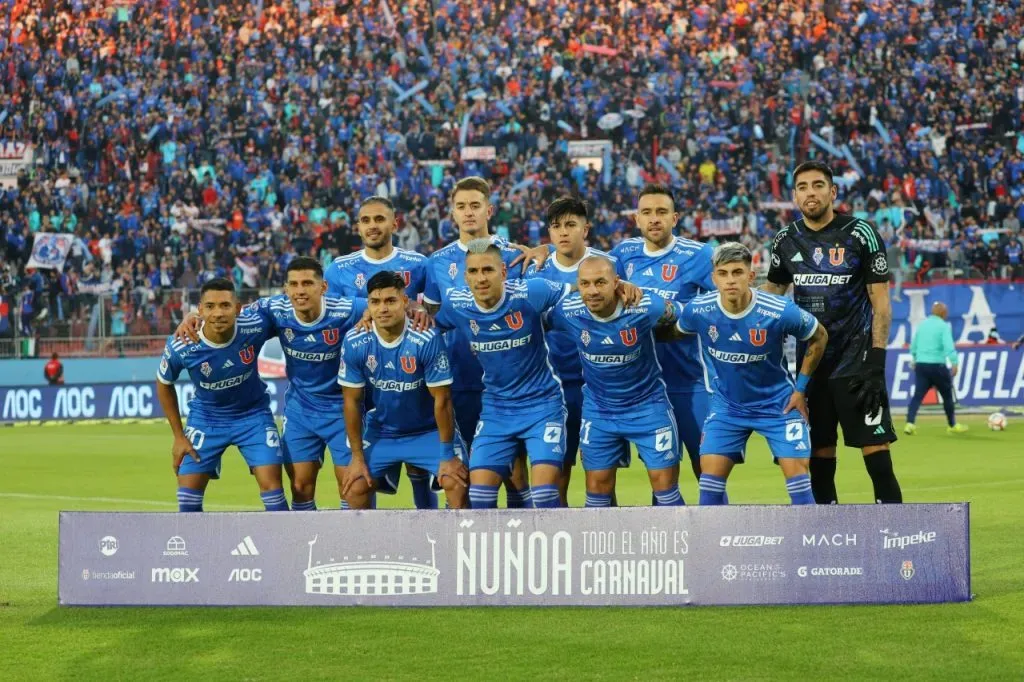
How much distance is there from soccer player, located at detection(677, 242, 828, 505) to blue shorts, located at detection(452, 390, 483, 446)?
1.61 m

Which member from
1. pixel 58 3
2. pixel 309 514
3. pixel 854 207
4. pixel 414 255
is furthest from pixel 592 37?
pixel 309 514

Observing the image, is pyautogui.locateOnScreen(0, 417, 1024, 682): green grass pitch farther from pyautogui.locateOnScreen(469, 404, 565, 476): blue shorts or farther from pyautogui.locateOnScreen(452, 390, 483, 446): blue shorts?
pyautogui.locateOnScreen(452, 390, 483, 446): blue shorts

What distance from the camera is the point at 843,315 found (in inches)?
332

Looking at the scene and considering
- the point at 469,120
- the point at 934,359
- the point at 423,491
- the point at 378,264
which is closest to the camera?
the point at 378,264

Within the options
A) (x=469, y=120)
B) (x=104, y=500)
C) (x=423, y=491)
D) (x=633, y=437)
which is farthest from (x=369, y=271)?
(x=469, y=120)

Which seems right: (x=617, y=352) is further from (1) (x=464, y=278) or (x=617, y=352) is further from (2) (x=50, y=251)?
(2) (x=50, y=251)

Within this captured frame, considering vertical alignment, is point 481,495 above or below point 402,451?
below

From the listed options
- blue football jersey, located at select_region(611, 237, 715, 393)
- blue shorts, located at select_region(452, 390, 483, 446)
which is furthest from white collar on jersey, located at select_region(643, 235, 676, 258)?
blue shorts, located at select_region(452, 390, 483, 446)

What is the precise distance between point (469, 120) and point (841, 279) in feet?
80.2

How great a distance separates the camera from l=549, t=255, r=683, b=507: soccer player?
829 centimetres

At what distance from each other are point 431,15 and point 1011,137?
561 inches

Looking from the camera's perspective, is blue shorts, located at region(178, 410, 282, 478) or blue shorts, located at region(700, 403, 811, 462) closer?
blue shorts, located at region(700, 403, 811, 462)

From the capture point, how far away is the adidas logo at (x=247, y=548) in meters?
7.57

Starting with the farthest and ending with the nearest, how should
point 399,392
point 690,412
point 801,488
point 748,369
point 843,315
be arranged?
point 690,412
point 399,392
point 843,315
point 748,369
point 801,488
